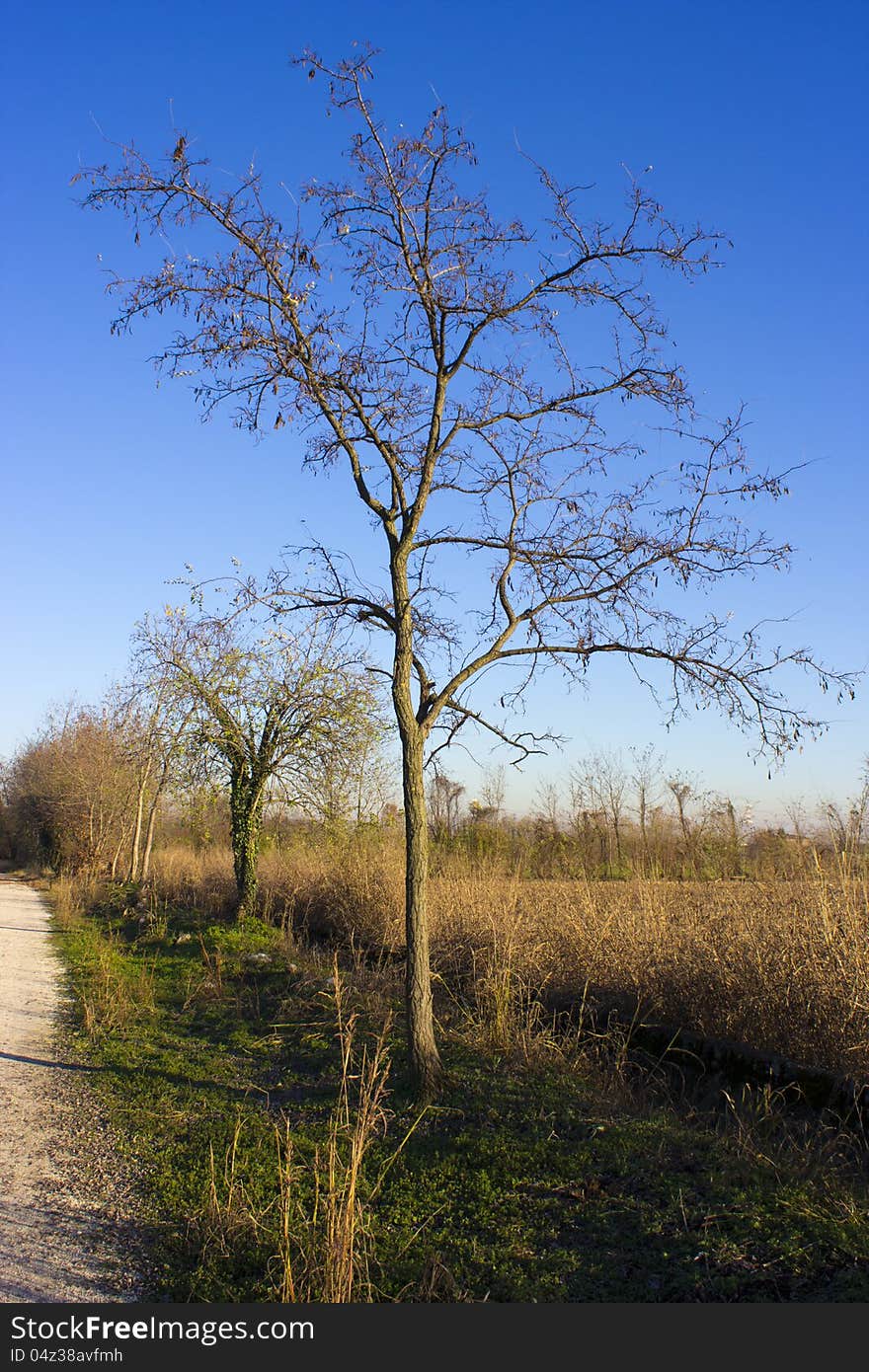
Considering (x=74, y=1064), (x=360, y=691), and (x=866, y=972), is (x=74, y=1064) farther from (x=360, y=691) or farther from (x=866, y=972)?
(x=360, y=691)

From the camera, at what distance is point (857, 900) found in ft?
25.8

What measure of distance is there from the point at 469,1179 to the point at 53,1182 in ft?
8.64

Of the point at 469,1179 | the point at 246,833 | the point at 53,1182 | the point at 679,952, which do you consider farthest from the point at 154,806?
the point at 469,1179

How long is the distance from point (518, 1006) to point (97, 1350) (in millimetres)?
5985

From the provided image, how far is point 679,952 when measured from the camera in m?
8.80

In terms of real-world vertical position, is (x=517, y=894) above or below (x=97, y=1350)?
above

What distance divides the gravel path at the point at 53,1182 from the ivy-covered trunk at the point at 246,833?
6.22m

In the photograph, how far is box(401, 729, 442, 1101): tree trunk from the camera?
22.6 feet

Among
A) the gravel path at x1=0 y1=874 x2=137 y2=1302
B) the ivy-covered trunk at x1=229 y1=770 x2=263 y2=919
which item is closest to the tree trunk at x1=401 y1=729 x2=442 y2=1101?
the gravel path at x1=0 y1=874 x2=137 y2=1302

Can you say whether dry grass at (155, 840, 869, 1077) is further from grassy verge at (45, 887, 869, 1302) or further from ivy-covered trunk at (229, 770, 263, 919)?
ivy-covered trunk at (229, 770, 263, 919)

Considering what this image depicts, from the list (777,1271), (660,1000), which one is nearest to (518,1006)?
(660,1000)

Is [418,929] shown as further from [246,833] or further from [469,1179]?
[246,833]

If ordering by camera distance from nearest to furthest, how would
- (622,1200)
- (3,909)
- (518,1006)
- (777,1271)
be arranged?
(777,1271) < (622,1200) < (518,1006) < (3,909)

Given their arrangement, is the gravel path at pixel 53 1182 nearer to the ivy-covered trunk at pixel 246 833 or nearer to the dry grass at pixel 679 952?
the dry grass at pixel 679 952
